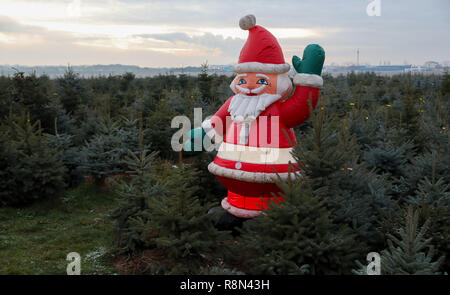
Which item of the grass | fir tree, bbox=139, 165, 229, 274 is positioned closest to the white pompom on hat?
fir tree, bbox=139, 165, 229, 274

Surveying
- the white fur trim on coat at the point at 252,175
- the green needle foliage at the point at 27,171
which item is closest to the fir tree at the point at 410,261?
the white fur trim on coat at the point at 252,175

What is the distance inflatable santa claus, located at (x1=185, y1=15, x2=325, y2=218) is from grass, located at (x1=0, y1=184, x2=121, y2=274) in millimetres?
1884

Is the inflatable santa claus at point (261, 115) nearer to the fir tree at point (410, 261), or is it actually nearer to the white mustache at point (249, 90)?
the white mustache at point (249, 90)

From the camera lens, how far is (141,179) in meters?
Result: 5.64

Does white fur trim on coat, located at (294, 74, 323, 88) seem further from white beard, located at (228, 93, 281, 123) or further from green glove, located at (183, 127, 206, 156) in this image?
green glove, located at (183, 127, 206, 156)

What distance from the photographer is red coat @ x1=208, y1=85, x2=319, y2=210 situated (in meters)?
5.70

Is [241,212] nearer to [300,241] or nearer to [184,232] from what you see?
[184,232]

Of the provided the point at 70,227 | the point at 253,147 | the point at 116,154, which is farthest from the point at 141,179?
the point at 116,154

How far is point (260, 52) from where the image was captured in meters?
5.98

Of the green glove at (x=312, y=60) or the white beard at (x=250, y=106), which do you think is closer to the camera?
the green glove at (x=312, y=60)

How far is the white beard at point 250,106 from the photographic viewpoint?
589cm

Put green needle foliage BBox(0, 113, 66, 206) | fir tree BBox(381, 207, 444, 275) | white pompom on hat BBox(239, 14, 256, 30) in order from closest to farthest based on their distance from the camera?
fir tree BBox(381, 207, 444, 275) → white pompom on hat BBox(239, 14, 256, 30) → green needle foliage BBox(0, 113, 66, 206)
